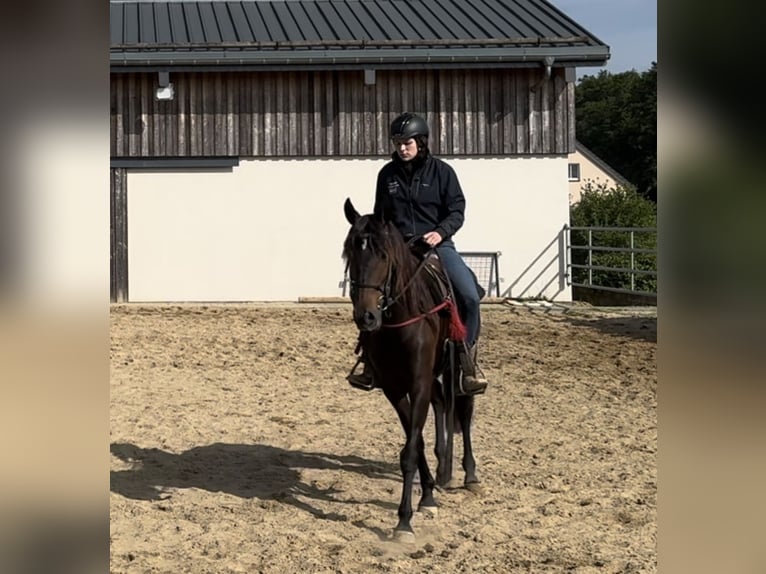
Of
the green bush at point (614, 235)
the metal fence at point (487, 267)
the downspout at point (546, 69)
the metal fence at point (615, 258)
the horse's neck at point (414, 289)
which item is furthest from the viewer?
the green bush at point (614, 235)

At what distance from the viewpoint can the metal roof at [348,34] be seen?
18094mm

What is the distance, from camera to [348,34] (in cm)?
1952

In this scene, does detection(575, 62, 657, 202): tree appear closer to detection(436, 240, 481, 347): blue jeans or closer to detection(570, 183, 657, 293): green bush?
detection(570, 183, 657, 293): green bush

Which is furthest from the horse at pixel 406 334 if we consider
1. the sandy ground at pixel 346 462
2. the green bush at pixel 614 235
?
the green bush at pixel 614 235

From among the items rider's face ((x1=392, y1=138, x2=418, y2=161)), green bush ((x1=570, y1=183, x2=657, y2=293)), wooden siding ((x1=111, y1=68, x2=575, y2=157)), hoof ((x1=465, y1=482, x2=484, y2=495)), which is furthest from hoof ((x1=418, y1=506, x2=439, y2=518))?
green bush ((x1=570, y1=183, x2=657, y2=293))

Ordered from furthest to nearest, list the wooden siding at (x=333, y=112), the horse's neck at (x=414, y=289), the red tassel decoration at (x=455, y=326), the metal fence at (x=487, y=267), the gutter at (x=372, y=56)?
the wooden siding at (x=333, y=112)
the metal fence at (x=487, y=267)
the gutter at (x=372, y=56)
the red tassel decoration at (x=455, y=326)
the horse's neck at (x=414, y=289)

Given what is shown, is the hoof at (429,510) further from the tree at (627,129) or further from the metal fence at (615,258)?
the tree at (627,129)

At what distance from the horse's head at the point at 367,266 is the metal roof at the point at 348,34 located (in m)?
13.6

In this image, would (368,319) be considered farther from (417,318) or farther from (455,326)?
(455,326)

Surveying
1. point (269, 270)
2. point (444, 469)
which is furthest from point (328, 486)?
point (269, 270)

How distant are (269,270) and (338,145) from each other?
2.57 meters
